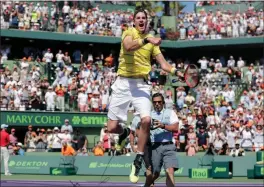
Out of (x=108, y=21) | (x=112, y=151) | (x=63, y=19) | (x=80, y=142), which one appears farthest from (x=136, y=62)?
(x=108, y=21)

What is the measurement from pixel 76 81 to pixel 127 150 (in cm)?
651

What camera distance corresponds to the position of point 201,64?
37625 millimetres

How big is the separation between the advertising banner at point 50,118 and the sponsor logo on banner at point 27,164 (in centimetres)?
423

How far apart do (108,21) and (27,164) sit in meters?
12.3

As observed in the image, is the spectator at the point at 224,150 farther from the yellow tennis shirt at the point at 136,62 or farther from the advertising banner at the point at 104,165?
the yellow tennis shirt at the point at 136,62

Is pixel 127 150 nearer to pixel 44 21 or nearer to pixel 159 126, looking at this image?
pixel 44 21

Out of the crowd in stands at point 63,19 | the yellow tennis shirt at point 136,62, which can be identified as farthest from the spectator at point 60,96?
the yellow tennis shirt at point 136,62

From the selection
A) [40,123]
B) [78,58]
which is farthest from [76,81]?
[78,58]

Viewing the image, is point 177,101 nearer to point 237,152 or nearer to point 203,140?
point 203,140

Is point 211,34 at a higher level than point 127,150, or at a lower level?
higher

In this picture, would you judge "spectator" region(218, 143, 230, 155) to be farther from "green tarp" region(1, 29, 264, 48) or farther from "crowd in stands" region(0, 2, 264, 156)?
"green tarp" region(1, 29, 264, 48)

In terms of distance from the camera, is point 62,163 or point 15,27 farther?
point 15,27

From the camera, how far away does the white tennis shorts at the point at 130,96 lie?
11453 mm

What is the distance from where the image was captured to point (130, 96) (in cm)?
1155
